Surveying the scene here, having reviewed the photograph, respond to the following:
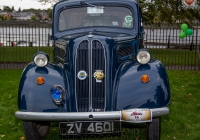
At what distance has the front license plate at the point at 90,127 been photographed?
447cm

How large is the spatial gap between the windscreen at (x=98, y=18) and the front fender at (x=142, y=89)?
134cm

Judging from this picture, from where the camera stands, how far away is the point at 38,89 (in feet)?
15.6

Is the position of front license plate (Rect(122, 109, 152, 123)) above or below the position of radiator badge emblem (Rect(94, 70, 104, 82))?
below

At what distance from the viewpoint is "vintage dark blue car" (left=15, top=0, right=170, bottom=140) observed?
176 inches

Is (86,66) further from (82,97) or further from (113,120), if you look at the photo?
(113,120)

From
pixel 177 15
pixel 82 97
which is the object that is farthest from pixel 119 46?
pixel 177 15

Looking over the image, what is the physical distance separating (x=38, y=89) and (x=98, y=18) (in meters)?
1.87

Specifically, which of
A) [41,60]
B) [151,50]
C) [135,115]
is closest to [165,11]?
[151,50]

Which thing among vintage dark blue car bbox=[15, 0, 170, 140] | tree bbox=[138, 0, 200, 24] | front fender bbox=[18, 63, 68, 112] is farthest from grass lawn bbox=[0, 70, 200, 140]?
tree bbox=[138, 0, 200, 24]

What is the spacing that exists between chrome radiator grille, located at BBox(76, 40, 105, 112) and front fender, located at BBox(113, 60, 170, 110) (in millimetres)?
250

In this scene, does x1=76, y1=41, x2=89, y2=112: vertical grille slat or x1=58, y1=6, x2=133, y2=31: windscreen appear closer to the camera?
x1=76, y1=41, x2=89, y2=112: vertical grille slat

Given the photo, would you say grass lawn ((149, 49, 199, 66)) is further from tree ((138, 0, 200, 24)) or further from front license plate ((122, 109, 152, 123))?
front license plate ((122, 109, 152, 123))

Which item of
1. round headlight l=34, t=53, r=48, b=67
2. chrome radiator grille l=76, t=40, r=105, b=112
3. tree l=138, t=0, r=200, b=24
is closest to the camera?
chrome radiator grille l=76, t=40, r=105, b=112

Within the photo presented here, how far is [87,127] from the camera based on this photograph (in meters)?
4.47
